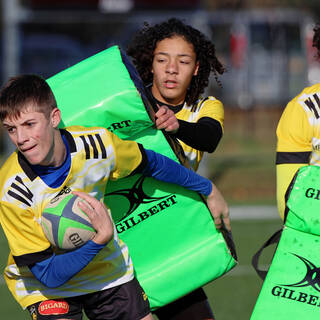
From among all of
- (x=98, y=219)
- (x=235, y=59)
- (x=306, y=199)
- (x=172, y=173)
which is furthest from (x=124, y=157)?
(x=235, y=59)

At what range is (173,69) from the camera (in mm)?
4266

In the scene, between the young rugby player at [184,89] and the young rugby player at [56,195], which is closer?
the young rugby player at [56,195]

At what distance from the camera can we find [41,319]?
363 centimetres

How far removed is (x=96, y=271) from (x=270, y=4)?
2286 cm

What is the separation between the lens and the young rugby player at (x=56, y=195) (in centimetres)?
339

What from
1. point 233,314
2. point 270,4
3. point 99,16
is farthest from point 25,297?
point 270,4

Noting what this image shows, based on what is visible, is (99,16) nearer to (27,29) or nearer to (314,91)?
(27,29)

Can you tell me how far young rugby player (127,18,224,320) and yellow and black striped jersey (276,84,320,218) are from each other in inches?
20.8

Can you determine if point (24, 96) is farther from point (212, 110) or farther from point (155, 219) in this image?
point (212, 110)

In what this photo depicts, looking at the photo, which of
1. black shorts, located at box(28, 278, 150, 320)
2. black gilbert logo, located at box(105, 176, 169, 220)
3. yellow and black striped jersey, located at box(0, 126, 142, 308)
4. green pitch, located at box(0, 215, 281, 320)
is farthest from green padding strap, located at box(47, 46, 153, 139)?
green pitch, located at box(0, 215, 281, 320)

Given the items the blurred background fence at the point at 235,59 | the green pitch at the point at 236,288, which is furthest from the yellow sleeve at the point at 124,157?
the green pitch at the point at 236,288

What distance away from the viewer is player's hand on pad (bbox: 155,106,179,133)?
401cm

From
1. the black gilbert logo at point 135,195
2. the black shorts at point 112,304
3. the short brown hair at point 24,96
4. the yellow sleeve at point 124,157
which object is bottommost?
the black shorts at point 112,304

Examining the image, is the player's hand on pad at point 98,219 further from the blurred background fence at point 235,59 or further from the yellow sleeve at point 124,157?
the blurred background fence at point 235,59
